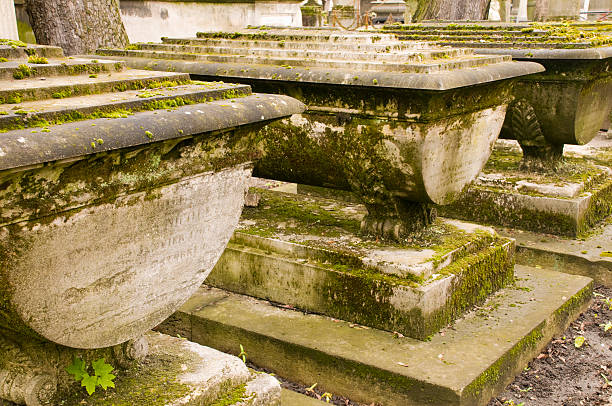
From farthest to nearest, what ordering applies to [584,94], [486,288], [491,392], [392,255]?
[584,94], [486,288], [392,255], [491,392]

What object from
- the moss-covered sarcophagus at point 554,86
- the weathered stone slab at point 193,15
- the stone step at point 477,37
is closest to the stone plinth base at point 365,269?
the moss-covered sarcophagus at point 554,86

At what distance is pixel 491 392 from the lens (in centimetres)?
336

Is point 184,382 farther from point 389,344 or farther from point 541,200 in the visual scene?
point 541,200

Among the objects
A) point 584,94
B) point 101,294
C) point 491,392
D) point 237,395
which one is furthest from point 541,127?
point 101,294

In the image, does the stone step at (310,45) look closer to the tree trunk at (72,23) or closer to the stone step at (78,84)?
the stone step at (78,84)

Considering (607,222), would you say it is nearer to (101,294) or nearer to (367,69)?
(367,69)

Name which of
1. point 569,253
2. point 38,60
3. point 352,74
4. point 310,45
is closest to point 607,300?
point 569,253

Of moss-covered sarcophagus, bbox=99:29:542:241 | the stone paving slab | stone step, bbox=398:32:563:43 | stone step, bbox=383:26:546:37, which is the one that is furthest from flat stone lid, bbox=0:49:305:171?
stone step, bbox=383:26:546:37

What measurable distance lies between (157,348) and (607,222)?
418cm

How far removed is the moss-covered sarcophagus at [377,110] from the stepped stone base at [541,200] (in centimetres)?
111

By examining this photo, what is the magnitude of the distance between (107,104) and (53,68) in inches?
19.8

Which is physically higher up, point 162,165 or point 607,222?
point 162,165

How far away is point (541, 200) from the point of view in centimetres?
525

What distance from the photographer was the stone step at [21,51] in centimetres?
266
